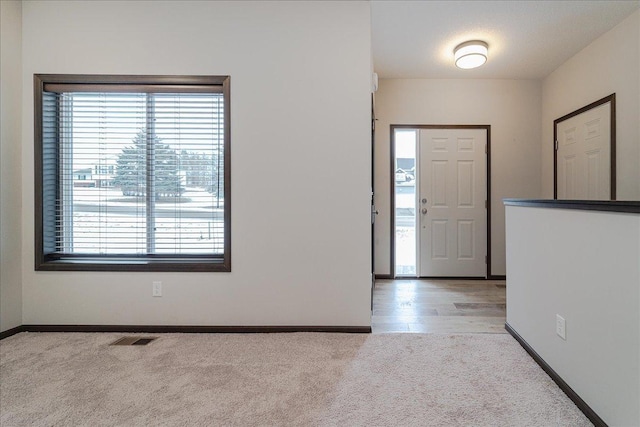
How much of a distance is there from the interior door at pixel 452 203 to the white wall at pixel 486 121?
16 centimetres

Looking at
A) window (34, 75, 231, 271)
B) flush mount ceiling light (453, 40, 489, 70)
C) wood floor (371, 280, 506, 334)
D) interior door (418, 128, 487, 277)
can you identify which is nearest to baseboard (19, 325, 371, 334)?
wood floor (371, 280, 506, 334)

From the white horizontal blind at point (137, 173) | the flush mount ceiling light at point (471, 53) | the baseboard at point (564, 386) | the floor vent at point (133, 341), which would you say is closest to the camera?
the baseboard at point (564, 386)

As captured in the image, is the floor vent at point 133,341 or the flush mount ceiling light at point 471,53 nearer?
the floor vent at point 133,341

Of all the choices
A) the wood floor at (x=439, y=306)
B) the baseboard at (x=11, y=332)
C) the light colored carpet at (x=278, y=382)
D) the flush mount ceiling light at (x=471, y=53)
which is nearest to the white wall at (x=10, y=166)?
the baseboard at (x=11, y=332)

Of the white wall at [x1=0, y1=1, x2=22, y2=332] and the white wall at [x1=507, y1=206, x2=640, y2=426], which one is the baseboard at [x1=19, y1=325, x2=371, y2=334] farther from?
the white wall at [x1=507, y1=206, x2=640, y2=426]

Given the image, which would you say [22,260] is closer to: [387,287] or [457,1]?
[387,287]

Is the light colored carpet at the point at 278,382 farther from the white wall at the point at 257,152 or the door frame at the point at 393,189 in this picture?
the door frame at the point at 393,189

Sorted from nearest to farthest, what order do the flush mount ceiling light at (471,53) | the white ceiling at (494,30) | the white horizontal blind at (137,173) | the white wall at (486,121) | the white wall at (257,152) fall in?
the white wall at (257,152) < the white horizontal blind at (137,173) < the white ceiling at (494,30) < the flush mount ceiling light at (471,53) < the white wall at (486,121)

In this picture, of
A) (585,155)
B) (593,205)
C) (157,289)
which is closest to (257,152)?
(157,289)

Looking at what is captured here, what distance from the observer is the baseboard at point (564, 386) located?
1.45 m

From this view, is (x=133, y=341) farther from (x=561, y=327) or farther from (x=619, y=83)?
(x=619, y=83)

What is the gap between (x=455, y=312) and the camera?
2.98 metres

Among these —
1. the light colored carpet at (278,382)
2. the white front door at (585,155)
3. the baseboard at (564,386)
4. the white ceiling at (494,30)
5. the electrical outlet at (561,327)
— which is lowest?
the light colored carpet at (278,382)

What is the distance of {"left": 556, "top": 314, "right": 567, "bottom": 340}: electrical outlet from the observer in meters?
1.73
